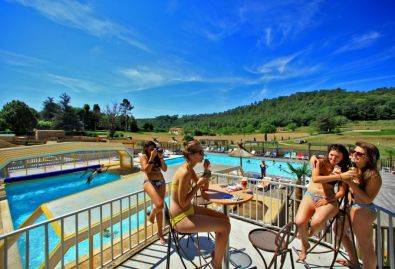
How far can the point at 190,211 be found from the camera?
6.96 feet

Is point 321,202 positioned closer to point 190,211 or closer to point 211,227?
point 211,227

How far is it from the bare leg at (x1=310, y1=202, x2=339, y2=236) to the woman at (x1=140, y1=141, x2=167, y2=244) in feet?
6.12

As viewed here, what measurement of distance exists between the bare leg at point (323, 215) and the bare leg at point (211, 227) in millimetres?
928

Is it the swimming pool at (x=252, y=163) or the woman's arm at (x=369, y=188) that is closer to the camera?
the woman's arm at (x=369, y=188)

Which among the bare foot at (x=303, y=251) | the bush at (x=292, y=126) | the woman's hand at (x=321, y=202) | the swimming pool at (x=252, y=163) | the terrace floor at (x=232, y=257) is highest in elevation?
the bush at (x=292, y=126)

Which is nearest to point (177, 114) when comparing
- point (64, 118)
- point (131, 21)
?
point (64, 118)

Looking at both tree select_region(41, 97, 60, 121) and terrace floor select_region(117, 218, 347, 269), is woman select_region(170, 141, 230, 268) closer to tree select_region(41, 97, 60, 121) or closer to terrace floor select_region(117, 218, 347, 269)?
terrace floor select_region(117, 218, 347, 269)

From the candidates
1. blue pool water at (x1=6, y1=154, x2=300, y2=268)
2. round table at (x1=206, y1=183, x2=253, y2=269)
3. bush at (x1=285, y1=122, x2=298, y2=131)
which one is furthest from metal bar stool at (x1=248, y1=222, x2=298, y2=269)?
bush at (x1=285, y1=122, x2=298, y2=131)

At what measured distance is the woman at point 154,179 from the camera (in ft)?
10.5

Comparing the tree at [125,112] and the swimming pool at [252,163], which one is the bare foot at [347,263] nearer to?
the swimming pool at [252,163]

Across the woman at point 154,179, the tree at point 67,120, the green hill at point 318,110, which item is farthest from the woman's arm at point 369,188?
the tree at point 67,120

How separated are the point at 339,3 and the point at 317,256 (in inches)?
385

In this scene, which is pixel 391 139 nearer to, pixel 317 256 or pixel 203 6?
pixel 203 6

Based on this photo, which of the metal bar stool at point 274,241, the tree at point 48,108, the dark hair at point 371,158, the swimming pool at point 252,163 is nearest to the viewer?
the metal bar stool at point 274,241
